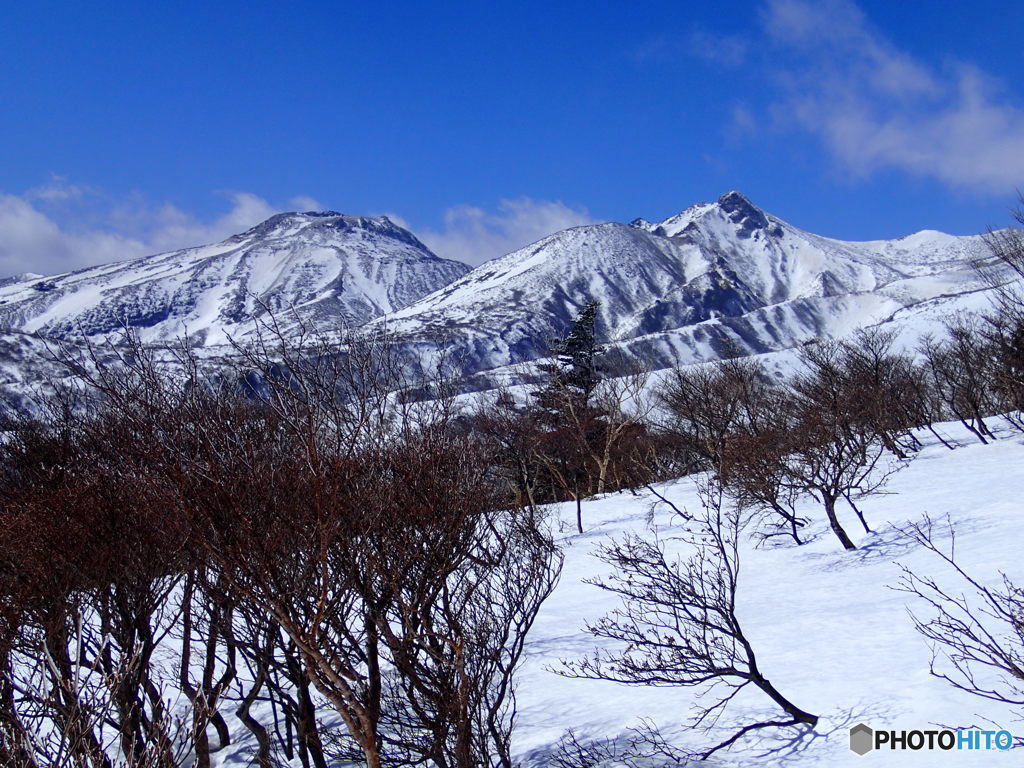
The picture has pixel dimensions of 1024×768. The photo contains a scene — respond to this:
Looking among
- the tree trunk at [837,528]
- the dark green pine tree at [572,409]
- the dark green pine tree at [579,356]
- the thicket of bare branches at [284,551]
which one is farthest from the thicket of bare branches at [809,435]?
the thicket of bare branches at [284,551]

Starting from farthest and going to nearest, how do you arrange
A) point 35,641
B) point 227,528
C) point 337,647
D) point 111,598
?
point 111,598 < point 35,641 < point 337,647 < point 227,528

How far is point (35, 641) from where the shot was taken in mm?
7934

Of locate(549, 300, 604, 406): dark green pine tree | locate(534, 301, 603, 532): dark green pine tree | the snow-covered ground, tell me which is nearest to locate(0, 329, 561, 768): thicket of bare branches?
the snow-covered ground

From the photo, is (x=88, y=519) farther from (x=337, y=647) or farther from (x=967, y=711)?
(x=967, y=711)

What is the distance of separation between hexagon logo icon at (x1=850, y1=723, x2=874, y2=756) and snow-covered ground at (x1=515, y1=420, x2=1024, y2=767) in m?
0.12

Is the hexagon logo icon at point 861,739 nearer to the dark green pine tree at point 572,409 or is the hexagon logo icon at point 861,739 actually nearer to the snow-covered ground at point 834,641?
the snow-covered ground at point 834,641

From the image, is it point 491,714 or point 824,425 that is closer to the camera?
point 491,714

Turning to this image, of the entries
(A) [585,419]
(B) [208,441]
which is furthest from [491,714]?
(A) [585,419]

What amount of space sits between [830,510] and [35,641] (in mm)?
16129

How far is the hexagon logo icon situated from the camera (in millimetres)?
7867

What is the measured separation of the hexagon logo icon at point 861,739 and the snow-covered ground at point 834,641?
0.41 ft

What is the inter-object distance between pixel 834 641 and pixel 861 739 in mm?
3904

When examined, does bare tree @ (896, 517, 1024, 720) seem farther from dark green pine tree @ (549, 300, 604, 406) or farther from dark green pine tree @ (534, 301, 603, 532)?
dark green pine tree @ (549, 300, 604, 406)

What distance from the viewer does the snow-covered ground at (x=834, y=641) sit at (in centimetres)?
827
